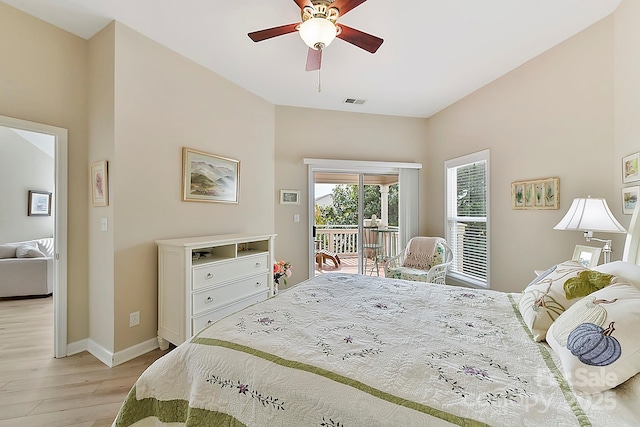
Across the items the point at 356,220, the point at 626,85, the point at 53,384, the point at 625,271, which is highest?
the point at 626,85

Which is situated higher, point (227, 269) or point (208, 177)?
point (208, 177)

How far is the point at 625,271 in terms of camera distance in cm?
130

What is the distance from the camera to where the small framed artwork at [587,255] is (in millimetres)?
2162

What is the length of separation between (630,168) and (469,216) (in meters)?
1.82

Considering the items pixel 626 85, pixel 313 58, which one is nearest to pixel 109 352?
pixel 313 58

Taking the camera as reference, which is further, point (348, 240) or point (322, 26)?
point (348, 240)

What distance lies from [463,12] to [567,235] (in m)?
2.14

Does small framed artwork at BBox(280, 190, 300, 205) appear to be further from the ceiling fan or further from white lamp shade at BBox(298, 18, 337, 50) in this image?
white lamp shade at BBox(298, 18, 337, 50)

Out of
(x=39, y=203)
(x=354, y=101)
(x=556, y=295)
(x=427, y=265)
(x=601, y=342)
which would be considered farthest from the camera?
(x=39, y=203)

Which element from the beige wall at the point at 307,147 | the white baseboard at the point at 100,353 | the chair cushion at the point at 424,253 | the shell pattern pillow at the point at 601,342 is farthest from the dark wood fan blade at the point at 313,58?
the white baseboard at the point at 100,353

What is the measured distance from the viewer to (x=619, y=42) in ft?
7.07

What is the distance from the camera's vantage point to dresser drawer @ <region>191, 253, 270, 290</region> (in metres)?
2.41

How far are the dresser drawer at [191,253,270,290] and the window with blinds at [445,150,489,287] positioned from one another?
2.69 metres

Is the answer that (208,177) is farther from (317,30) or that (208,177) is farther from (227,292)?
(317,30)
